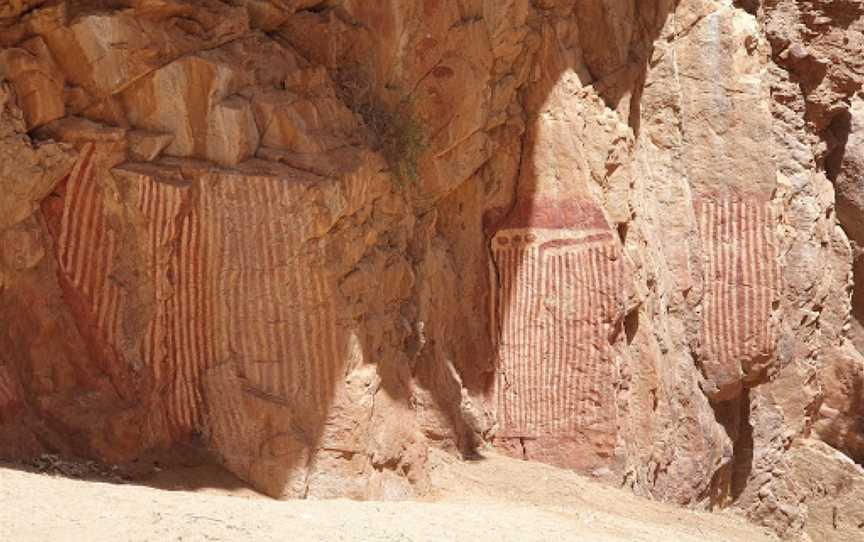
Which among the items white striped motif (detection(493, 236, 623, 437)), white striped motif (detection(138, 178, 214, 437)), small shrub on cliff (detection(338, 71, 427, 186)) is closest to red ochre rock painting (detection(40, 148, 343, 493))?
white striped motif (detection(138, 178, 214, 437))

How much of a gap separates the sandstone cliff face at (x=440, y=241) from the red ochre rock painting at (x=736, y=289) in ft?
0.07

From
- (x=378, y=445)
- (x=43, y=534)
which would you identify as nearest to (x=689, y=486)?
(x=378, y=445)

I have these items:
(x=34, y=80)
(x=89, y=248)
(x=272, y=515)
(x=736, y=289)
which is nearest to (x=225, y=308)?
(x=89, y=248)

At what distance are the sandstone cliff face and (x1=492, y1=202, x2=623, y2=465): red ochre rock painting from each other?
0.5 inches

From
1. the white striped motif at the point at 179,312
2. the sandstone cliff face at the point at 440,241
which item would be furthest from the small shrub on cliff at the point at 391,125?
the white striped motif at the point at 179,312

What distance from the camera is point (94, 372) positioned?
21.4 ft

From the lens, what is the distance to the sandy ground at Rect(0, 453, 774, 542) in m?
4.95

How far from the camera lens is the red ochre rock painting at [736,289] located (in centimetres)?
981

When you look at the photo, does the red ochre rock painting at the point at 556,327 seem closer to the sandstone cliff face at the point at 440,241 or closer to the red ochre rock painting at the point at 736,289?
the sandstone cliff face at the point at 440,241

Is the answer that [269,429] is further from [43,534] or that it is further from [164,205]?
[43,534]

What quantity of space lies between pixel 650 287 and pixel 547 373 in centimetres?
105

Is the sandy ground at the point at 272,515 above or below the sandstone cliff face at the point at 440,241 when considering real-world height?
below

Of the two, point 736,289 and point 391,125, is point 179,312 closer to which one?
point 391,125

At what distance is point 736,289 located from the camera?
985 centimetres
